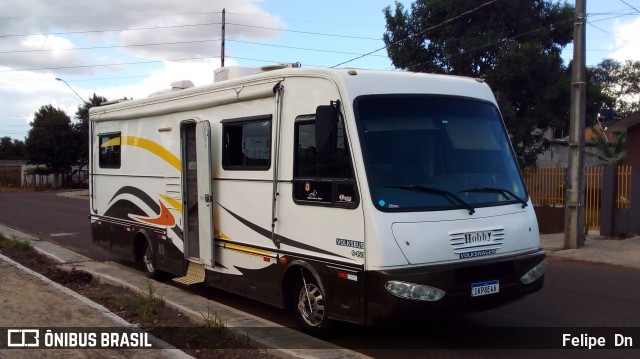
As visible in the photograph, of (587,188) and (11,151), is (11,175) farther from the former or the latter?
(587,188)

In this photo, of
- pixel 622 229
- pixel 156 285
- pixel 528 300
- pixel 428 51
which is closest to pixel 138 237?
pixel 156 285

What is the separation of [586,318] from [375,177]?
3689 millimetres

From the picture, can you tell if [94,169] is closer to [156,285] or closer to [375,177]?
[156,285]

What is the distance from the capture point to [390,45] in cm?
2412

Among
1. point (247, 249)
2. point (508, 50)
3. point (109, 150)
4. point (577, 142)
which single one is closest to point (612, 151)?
point (508, 50)

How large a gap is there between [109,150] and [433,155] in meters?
7.63

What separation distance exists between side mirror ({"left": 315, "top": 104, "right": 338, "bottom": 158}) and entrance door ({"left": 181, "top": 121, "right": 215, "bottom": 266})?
259cm

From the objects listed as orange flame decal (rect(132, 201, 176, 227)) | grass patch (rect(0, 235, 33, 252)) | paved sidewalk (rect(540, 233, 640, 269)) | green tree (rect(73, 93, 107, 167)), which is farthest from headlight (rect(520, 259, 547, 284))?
green tree (rect(73, 93, 107, 167))

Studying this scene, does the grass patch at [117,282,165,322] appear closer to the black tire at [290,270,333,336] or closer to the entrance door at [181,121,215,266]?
the entrance door at [181,121,215,266]

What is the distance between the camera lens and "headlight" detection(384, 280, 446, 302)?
5.89m

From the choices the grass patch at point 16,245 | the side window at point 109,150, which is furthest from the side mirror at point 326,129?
the grass patch at point 16,245

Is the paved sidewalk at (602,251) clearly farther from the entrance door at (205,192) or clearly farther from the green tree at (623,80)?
the green tree at (623,80)

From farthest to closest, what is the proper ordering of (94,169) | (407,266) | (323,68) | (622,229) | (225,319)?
(622,229) < (94,169) < (225,319) < (323,68) < (407,266)

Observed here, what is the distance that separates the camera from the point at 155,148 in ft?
34.2
